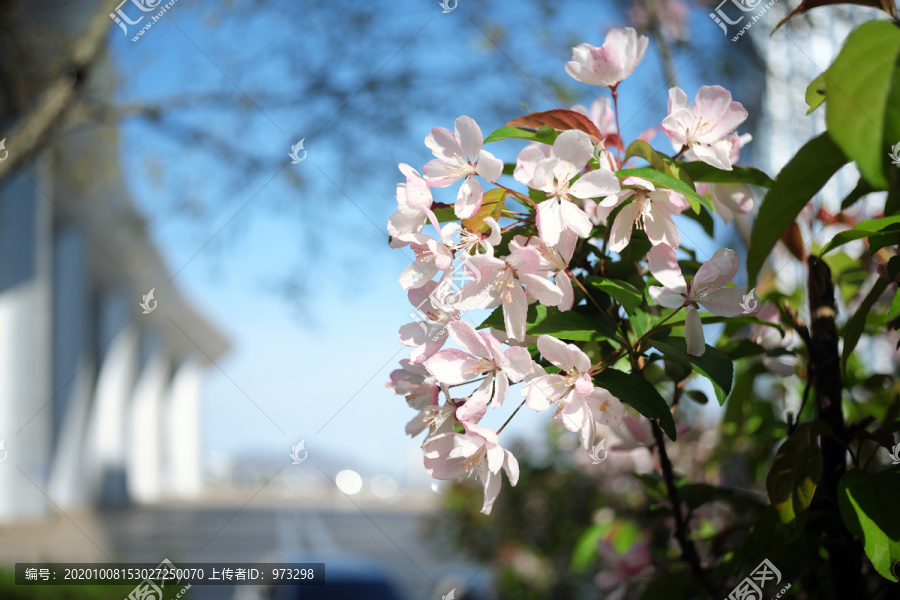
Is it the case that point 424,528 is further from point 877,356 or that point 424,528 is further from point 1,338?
point 1,338

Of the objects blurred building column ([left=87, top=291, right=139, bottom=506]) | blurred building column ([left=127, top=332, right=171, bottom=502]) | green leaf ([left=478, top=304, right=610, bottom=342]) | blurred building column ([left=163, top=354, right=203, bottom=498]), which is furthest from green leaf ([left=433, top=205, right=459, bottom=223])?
A: blurred building column ([left=163, top=354, right=203, bottom=498])

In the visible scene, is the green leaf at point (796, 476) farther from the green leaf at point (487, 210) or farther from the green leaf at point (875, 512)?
the green leaf at point (487, 210)

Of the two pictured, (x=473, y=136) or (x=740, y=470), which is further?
(x=740, y=470)

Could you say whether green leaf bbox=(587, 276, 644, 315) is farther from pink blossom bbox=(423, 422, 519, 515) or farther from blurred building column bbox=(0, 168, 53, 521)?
blurred building column bbox=(0, 168, 53, 521)

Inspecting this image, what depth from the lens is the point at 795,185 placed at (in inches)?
21.9

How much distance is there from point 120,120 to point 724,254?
18.2 feet

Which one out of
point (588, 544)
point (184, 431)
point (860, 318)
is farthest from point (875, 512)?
point (184, 431)

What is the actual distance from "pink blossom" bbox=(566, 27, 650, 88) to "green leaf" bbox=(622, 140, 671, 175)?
12 centimetres

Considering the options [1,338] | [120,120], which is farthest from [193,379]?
[120,120]

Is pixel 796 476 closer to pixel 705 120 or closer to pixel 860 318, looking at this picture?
pixel 860 318

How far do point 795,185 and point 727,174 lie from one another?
97 mm

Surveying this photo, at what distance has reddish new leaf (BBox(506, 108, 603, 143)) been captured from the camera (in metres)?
0.65

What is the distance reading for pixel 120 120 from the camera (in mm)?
5168

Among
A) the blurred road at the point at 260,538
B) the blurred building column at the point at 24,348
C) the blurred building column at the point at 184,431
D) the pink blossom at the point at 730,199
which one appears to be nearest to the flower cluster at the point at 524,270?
the pink blossom at the point at 730,199
